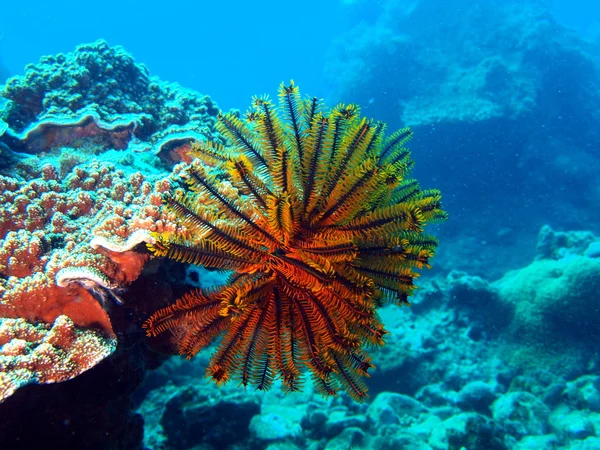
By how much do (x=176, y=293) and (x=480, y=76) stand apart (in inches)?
1018

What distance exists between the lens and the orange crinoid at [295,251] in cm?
310

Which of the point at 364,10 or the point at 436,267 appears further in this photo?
the point at 364,10

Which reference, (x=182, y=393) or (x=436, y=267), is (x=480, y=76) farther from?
(x=182, y=393)

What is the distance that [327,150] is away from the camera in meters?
3.55

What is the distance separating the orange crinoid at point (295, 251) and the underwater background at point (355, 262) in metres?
0.08

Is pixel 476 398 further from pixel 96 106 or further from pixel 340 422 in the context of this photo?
pixel 96 106

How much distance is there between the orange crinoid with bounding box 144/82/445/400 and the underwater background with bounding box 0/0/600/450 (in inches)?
3.2

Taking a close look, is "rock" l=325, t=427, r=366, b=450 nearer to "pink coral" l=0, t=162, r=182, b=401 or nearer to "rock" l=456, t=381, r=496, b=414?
"rock" l=456, t=381, r=496, b=414

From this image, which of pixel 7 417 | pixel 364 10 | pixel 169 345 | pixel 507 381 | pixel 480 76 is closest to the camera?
pixel 7 417

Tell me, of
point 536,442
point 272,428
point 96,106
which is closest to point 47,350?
point 96,106

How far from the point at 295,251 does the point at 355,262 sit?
579 millimetres

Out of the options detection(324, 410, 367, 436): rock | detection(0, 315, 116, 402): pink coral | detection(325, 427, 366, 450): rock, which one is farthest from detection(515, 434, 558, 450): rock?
detection(0, 315, 116, 402): pink coral

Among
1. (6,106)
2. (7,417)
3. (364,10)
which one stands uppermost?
(364,10)

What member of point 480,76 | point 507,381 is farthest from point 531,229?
point 507,381
